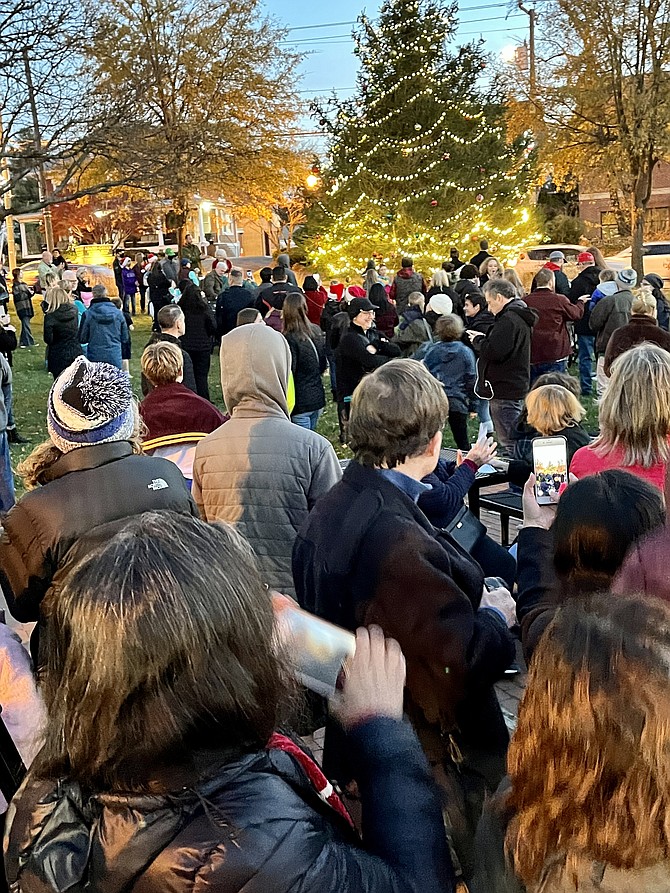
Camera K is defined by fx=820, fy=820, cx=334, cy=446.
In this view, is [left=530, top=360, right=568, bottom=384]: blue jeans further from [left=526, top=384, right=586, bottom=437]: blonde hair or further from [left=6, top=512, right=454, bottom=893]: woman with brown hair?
[left=6, top=512, right=454, bottom=893]: woman with brown hair

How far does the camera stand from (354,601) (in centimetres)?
243

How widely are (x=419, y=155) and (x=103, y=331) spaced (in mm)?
13375

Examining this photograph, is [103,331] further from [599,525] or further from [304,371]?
[599,525]

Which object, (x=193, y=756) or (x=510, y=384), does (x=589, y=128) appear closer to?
(x=510, y=384)

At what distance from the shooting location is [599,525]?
231 centimetres

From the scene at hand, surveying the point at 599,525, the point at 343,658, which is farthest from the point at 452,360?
the point at 343,658

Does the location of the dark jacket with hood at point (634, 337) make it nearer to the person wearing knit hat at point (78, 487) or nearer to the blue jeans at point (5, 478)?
the blue jeans at point (5, 478)

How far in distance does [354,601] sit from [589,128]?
22106mm

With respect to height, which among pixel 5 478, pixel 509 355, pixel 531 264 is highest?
pixel 531 264

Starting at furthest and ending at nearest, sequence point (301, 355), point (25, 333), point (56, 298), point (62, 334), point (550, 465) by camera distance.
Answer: point (25, 333), point (62, 334), point (56, 298), point (301, 355), point (550, 465)

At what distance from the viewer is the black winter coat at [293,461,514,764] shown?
2.30m

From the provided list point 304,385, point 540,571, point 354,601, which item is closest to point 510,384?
point 304,385

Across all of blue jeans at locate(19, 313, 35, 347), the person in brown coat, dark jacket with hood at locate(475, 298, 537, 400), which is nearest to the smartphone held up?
dark jacket with hood at locate(475, 298, 537, 400)

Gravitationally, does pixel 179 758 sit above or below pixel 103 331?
below
